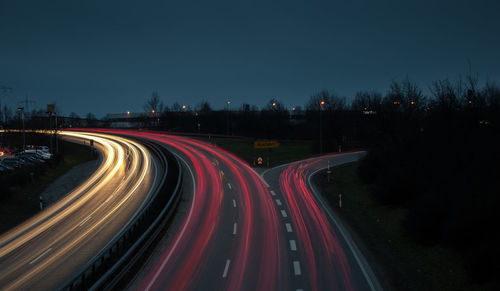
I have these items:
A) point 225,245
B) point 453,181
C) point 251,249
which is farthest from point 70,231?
point 453,181

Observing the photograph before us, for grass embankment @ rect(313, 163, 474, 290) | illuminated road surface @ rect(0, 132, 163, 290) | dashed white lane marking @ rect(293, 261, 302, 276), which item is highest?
grass embankment @ rect(313, 163, 474, 290)

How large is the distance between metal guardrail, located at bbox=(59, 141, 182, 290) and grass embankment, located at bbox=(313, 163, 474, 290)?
957 centimetres

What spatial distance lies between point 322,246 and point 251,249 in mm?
3299

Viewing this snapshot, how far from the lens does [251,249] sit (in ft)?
47.6

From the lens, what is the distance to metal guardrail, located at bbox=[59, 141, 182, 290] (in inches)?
409

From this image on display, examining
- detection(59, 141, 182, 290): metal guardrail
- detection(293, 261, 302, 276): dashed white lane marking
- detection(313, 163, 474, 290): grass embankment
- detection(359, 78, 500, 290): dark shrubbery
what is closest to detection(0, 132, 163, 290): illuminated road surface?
detection(59, 141, 182, 290): metal guardrail

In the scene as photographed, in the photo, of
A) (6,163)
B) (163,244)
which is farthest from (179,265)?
(6,163)

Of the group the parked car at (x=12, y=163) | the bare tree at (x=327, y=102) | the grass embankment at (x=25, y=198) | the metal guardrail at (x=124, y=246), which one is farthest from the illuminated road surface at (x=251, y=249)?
the bare tree at (x=327, y=102)

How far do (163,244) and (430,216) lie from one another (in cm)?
1216

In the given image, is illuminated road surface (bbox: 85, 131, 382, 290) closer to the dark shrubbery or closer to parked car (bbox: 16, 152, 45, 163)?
the dark shrubbery

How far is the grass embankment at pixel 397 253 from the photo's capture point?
1079cm

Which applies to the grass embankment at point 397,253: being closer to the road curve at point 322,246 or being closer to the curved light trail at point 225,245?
the road curve at point 322,246

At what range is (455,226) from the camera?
11406 millimetres

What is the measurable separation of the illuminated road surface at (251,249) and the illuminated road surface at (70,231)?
365cm
